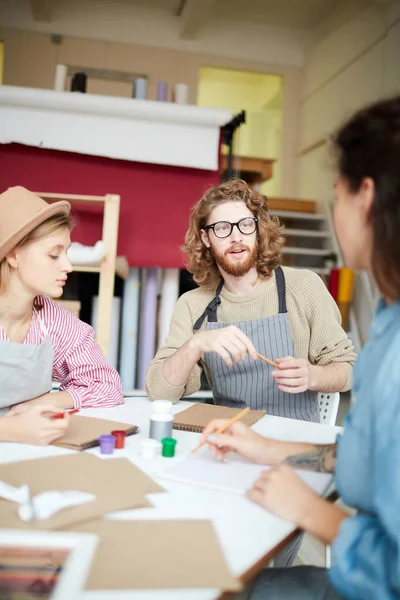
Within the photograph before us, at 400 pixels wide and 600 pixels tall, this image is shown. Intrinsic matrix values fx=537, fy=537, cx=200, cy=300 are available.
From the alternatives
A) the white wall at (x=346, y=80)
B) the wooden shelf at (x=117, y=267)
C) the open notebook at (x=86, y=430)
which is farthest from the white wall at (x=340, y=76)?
the open notebook at (x=86, y=430)

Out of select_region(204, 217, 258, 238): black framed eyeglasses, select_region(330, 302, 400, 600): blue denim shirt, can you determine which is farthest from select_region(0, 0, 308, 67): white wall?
select_region(330, 302, 400, 600): blue denim shirt

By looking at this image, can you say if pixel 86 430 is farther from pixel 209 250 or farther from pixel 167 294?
pixel 167 294

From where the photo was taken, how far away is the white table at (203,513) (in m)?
0.63

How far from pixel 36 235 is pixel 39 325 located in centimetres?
27

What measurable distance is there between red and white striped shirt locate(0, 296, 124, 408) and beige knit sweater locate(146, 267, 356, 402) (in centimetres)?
18

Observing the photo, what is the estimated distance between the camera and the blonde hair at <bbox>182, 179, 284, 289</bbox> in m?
1.99

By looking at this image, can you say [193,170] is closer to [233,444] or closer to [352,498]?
[233,444]

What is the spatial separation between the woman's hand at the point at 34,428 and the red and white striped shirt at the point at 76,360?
0.40m

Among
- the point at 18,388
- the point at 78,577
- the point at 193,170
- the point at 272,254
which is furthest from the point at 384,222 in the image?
the point at 193,170

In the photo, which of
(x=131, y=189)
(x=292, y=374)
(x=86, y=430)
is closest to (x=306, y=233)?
(x=131, y=189)

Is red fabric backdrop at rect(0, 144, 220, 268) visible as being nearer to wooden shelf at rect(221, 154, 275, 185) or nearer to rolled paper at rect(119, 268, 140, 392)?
rolled paper at rect(119, 268, 140, 392)

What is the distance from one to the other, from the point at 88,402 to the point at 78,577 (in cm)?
95

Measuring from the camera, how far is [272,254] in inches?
78.2

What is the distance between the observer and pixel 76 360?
5.41 ft
